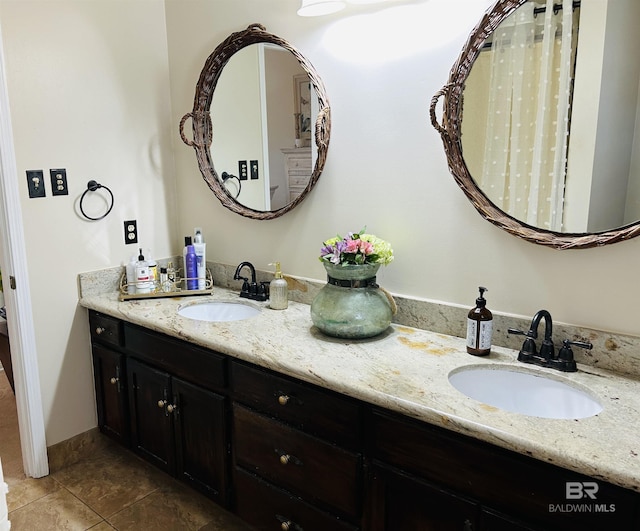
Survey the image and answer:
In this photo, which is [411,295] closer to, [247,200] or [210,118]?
[247,200]

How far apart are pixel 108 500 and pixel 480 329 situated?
1.71 metres

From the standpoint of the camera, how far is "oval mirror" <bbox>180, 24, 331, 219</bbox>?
213 cm

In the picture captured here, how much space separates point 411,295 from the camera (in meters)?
1.96

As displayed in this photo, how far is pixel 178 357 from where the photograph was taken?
6.70 ft

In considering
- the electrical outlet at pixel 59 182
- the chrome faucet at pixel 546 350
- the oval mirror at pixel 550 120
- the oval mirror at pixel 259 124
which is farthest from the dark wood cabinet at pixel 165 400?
the oval mirror at pixel 550 120

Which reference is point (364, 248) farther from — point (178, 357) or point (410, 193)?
point (178, 357)

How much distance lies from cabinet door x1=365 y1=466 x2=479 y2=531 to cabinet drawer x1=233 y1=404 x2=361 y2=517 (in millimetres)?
69

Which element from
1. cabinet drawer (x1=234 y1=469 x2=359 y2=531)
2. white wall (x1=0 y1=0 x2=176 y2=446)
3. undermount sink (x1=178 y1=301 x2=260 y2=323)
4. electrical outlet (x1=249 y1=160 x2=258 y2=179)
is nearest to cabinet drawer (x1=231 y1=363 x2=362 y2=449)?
cabinet drawer (x1=234 y1=469 x2=359 y2=531)

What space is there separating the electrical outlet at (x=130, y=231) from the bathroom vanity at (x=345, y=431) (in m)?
0.31

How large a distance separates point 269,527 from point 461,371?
852 millimetres

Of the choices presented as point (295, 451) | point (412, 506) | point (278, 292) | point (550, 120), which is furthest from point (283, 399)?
point (550, 120)

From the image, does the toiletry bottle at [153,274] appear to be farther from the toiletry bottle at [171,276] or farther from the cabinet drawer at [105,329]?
the cabinet drawer at [105,329]

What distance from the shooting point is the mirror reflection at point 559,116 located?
145cm

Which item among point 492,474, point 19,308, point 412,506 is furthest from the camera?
point 19,308
